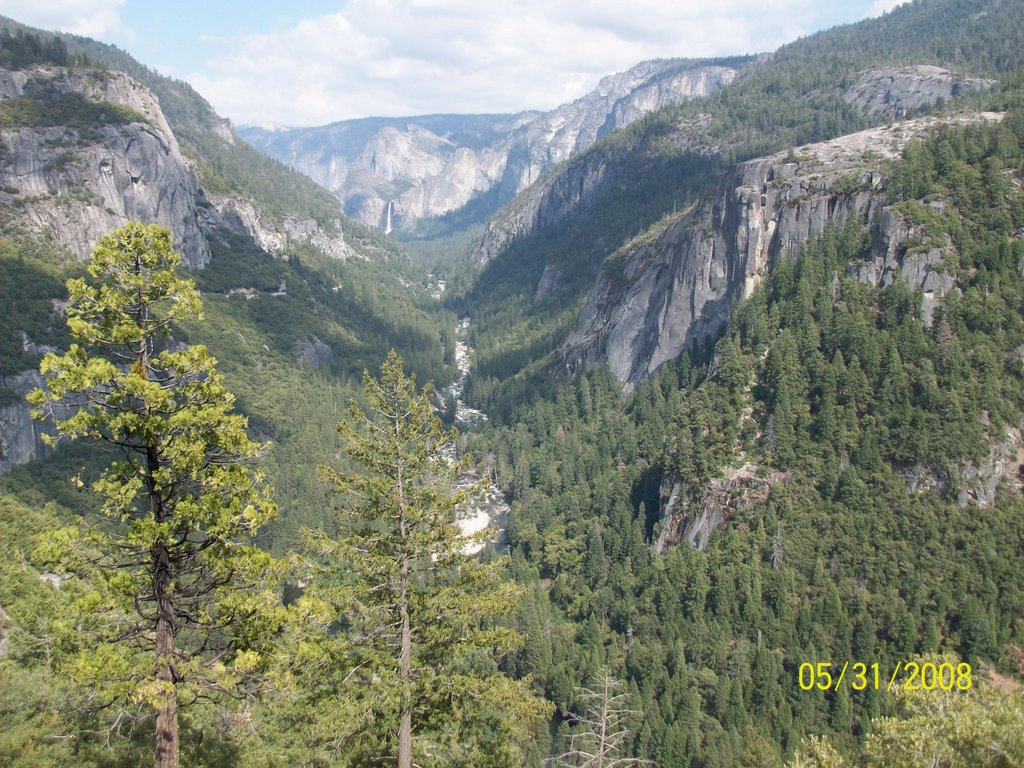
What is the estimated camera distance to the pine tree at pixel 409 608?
60.6 feet

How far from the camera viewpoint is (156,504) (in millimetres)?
13867

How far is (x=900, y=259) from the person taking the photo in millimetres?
83125

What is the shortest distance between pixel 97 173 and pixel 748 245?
124 meters

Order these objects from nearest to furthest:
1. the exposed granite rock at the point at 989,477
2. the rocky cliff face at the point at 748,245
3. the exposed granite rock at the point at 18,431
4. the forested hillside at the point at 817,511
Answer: the forested hillside at the point at 817,511 < the exposed granite rock at the point at 989,477 < the exposed granite rock at the point at 18,431 < the rocky cliff face at the point at 748,245

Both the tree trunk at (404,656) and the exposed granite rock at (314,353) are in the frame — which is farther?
the exposed granite rock at (314,353)

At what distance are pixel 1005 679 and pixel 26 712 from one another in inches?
2630

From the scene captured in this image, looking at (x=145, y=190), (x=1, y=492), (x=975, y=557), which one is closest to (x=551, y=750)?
(x=975, y=557)

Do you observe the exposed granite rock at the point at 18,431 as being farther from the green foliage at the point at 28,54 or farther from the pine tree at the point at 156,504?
the green foliage at the point at 28,54

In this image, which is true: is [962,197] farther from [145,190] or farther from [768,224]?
[145,190]

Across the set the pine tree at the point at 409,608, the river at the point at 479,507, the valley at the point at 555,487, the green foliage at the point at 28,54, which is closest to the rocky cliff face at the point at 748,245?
the valley at the point at 555,487

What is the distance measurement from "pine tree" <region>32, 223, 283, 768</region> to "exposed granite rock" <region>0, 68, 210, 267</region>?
11592 centimetres

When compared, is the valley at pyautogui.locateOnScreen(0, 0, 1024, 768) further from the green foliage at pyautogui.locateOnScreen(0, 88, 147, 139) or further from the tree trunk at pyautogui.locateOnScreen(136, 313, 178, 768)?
the green foliage at pyautogui.locateOnScreen(0, 88, 147, 139)

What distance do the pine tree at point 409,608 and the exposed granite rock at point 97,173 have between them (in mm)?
113251

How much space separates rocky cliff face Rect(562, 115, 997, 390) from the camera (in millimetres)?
85438
